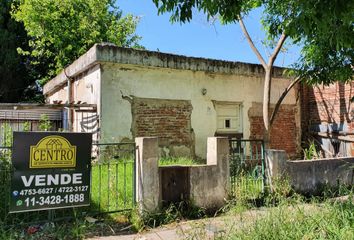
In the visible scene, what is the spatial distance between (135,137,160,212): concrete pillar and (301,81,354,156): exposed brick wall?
7754 mm

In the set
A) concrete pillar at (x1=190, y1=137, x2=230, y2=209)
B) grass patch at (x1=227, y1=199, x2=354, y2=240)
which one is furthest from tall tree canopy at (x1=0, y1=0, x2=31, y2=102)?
grass patch at (x1=227, y1=199, x2=354, y2=240)

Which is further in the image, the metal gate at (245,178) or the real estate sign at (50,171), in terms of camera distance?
the metal gate at (245,178)

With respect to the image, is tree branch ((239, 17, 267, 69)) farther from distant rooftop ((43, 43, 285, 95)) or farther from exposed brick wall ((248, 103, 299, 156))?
exposed brick wall ((248, 103, 299, 156))

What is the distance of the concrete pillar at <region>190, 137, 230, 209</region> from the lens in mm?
6965

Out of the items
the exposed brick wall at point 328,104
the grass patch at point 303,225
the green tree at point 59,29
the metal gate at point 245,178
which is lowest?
the grass patch at point 303,225

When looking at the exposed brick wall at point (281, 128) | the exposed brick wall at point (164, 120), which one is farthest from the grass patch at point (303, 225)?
the exposed brick wall at point (281, 128)

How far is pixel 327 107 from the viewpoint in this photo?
1333cm

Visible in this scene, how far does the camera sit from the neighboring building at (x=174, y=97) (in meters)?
9.80

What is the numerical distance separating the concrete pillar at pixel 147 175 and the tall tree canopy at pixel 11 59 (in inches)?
673

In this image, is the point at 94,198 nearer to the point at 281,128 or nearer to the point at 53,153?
the point at 53,153

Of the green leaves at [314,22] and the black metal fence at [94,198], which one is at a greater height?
the green leaves at [314,22]

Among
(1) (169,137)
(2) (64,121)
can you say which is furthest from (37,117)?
(1) (169,137)

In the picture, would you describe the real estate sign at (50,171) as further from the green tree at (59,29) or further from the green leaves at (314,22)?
the green tree at (59,29)

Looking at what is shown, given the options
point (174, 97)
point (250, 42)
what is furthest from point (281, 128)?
point (174, 97)
